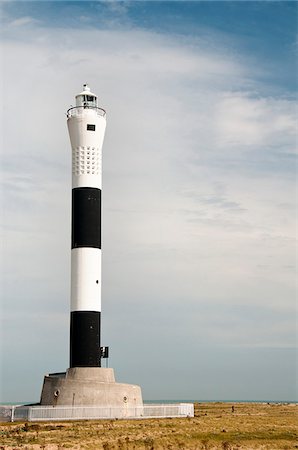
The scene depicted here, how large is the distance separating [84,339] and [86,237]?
7.18 metres

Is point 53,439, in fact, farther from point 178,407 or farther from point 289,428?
point 289,428

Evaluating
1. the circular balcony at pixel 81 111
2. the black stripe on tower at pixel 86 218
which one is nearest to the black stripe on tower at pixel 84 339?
the black stripe on tower at pixel 86 218

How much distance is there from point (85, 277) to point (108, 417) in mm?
9848

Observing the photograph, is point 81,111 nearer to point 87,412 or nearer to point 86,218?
Result: point 86,218

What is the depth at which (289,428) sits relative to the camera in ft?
150

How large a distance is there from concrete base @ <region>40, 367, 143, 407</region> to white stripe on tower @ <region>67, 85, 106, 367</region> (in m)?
0.94

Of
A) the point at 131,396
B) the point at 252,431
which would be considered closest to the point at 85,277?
the point at 131,396

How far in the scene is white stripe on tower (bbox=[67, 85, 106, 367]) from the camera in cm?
5056

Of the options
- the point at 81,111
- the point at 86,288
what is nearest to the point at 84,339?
the point at 86,288

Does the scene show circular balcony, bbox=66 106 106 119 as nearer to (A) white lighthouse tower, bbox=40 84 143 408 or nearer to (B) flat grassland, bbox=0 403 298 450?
(A) white lighthouse tower, bbox=40 84 143 408

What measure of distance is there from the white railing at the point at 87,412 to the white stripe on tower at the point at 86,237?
4.15 m

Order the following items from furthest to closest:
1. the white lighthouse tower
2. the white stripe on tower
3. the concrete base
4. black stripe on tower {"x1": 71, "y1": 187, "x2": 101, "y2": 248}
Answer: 1. black stripe on tower {"x1": 71, "y1": 187, "x2": 101, "y2": 248}
2. the white stripe on tower
3. the white lighthouse tower
4. the concrete base

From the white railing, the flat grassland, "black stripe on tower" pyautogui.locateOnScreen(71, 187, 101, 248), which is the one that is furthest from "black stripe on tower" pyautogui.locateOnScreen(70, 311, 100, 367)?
the flat grassland

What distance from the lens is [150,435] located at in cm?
3938
